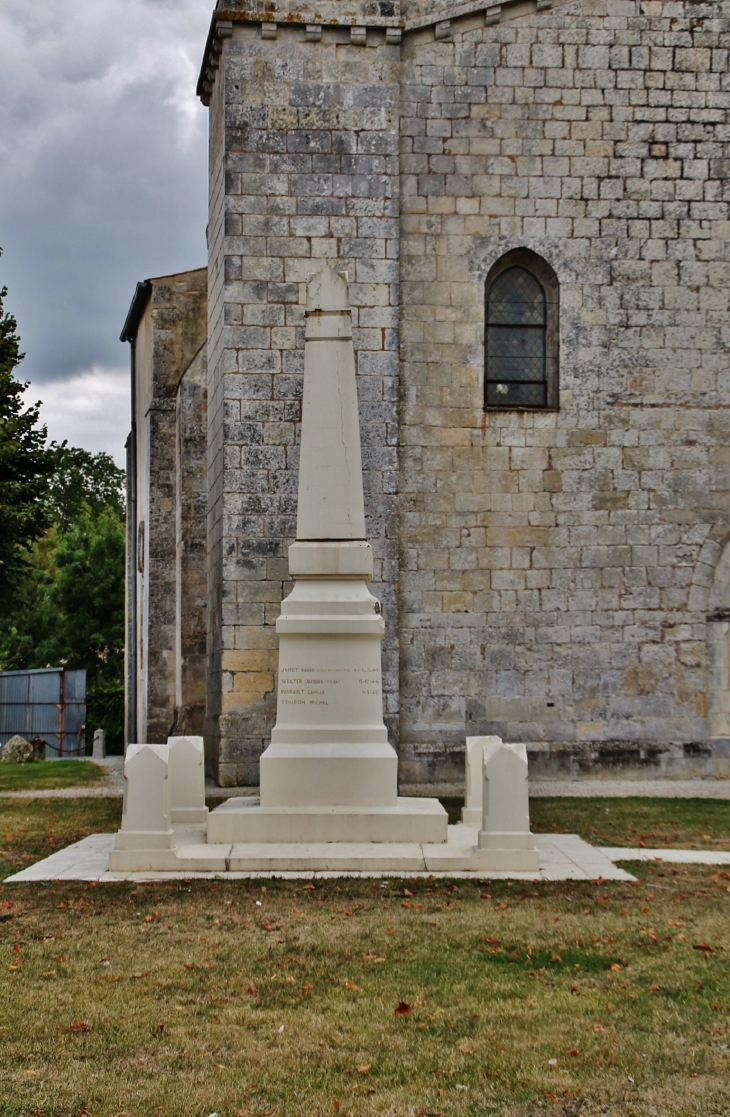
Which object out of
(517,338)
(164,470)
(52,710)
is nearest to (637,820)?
(517,338)

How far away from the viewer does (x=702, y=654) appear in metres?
14.3

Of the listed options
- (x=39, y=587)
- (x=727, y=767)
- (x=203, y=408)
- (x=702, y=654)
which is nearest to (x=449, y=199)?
(x=203, y=408)

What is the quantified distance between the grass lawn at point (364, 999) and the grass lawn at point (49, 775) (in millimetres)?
7567

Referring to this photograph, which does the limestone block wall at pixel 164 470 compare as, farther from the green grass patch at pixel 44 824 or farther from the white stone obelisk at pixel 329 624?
the white stone obelisk at pixel 329 624

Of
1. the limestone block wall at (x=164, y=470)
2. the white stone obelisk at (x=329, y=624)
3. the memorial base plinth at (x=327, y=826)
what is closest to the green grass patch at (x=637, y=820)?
the memorial base plinth at (x=327, y=826)

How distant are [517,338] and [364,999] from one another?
34.8 ft

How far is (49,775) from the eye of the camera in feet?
54.0

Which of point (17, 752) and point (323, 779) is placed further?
point (17, 752)

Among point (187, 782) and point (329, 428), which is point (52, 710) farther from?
point (329, 428)

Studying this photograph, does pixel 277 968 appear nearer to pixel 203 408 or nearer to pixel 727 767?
pixel 727 767

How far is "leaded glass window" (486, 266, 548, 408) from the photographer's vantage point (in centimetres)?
1470

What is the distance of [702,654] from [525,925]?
816cm

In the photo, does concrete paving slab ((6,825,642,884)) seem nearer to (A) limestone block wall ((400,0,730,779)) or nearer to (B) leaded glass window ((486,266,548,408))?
(A) limestone block wall ((400,0,730,779))

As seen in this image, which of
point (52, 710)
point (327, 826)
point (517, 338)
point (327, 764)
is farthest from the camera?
point (52, 710)
